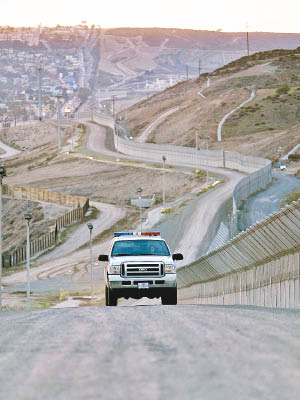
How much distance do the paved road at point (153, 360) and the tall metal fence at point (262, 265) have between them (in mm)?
5108

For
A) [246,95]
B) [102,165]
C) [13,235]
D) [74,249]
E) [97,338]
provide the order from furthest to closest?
[246,95] → [102,165] → [13,235] → [74,249] → [97,338]

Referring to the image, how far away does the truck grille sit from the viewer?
2139 centimetres

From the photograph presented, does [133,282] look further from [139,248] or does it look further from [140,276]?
[139,248]

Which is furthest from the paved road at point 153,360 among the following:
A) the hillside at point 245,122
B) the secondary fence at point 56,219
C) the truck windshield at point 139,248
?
the hillside at point 245,122

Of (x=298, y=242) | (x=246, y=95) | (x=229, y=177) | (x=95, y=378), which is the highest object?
(x=246, y=95)

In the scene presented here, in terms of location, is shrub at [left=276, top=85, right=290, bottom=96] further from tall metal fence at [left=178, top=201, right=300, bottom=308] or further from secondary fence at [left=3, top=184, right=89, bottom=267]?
tall metal fence at [left=178, top=201, right=300, bottom=308]

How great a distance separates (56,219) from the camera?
101 m

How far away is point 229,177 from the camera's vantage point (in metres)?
109

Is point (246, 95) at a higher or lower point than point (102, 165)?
higher

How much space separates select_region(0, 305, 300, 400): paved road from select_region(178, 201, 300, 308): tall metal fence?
5.11 meters

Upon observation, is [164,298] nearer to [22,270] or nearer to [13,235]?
[22,270]

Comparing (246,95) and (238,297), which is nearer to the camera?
(238,297)

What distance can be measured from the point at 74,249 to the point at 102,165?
2180 inches

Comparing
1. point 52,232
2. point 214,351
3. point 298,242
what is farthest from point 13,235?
point 214,351
